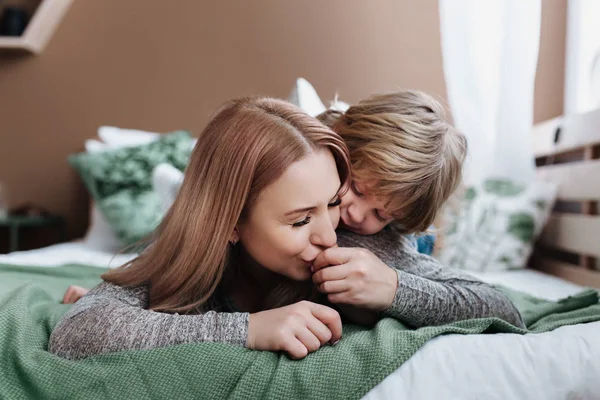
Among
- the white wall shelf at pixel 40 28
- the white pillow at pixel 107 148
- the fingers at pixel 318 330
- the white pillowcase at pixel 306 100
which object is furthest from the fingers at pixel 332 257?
the white wall shelf at pixel 40 28

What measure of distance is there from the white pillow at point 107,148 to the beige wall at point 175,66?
0.17 metres

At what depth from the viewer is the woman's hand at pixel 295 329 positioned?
687 millimetres

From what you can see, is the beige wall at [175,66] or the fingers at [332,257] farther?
the beige wall at [175,66]

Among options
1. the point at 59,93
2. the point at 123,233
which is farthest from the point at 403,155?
the point at 59,93

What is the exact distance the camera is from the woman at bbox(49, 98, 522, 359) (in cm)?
72

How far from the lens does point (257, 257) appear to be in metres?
0.83

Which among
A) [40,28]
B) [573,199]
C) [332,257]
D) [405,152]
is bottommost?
[573,199]

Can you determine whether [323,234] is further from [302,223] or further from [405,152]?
[405,152]

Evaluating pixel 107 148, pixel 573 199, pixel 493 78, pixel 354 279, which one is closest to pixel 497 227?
pixel 573 199

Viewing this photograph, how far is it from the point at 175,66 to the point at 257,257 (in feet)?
6.59

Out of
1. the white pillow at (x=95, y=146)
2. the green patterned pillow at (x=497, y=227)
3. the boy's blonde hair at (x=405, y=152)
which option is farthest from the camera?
the white pillow at (x=95, y=146)

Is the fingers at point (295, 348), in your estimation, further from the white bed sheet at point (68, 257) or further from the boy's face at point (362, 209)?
the white bed sheet at point (68, 257)

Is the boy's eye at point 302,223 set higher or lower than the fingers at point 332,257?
higher

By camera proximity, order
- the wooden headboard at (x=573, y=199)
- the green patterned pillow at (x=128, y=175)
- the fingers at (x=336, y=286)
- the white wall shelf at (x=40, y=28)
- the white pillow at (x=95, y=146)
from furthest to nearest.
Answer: the white wall shelf at (x=40, y=28) → the white pillow at (x=95, y=146) → the green patterned pillow at (x=128, y=175) → the wooden headboard at (x=573, y=199) → the fingers at (x=336, y=286)
